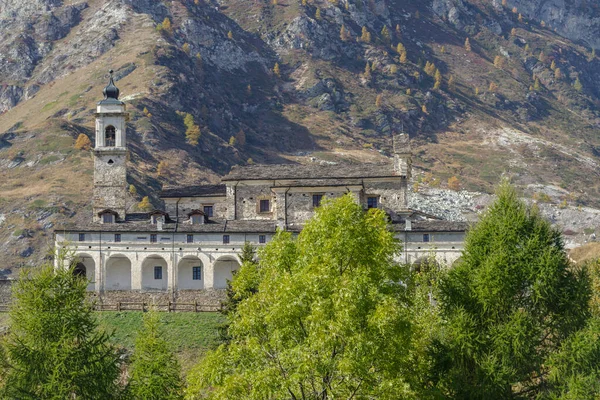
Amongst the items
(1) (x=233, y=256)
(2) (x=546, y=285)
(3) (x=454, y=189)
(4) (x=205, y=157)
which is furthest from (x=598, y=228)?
(2) (x=546, y=285)

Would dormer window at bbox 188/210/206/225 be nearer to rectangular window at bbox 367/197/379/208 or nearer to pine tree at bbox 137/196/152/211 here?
rectangular window at bbox 367/197/379/208

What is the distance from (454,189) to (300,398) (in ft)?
525

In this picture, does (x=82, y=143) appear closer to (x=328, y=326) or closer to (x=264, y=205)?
(x=264, y=205)

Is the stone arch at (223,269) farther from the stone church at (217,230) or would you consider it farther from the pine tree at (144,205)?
the pine tree at (144,205)

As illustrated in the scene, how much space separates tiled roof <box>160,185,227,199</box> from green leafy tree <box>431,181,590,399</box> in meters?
48.0

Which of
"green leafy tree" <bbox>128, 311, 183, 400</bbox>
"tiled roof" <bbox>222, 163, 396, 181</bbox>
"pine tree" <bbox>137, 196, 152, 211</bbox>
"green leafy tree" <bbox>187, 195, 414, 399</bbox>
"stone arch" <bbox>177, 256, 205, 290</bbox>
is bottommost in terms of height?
"green leafy tree" <bbox>128, 311, 183, 400</bbox>

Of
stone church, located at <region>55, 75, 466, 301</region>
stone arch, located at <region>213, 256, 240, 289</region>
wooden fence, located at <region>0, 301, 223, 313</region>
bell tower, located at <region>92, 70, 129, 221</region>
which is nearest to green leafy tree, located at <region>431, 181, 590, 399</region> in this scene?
stone church, located at <region>55, 75, 466, 301</region>

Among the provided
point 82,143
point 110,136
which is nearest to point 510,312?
point 110,136

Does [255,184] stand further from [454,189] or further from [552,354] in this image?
[454,189]

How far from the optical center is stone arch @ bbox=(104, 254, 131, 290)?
68812mm

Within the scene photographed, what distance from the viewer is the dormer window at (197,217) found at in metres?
69.8

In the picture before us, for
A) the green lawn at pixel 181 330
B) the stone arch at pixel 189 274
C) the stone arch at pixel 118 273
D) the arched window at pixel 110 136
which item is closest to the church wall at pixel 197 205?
the arched window at pixel 110 136

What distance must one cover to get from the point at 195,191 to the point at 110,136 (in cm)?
941

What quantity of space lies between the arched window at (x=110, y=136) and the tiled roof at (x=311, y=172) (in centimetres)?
1149
